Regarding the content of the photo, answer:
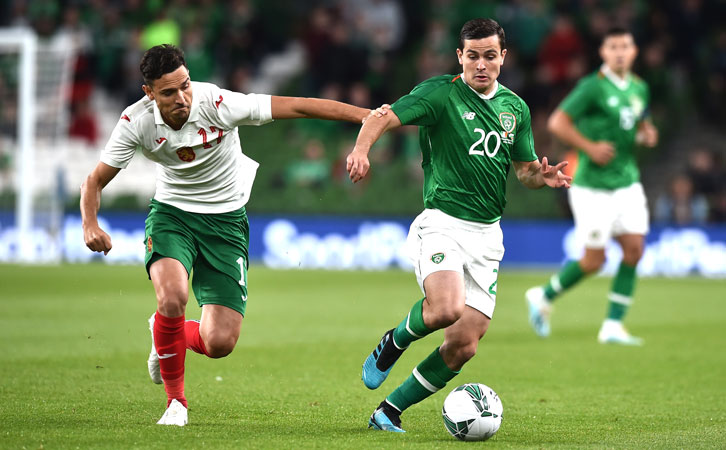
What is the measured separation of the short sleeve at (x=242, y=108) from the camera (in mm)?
6027

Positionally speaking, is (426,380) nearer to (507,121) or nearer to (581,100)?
(507,121)

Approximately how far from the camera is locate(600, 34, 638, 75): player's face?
10.1m

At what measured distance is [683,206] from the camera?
17.9 m

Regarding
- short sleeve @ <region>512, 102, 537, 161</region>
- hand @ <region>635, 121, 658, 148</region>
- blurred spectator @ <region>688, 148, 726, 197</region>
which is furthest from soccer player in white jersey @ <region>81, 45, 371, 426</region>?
blurred spectator @ <region>688, 148, 726, 197</region>

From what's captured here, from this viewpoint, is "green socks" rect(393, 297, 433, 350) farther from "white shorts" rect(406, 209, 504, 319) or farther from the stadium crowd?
the stadium crowd

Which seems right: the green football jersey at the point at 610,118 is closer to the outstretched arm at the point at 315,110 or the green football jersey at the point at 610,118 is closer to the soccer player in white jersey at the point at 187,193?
the soccer player in white jersey at the point at 187,193

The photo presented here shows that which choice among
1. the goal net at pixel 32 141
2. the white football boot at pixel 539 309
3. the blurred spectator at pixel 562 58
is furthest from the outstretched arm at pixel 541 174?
the blurred spectator at pixel 562 58

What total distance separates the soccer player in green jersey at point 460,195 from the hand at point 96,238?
4.95ft

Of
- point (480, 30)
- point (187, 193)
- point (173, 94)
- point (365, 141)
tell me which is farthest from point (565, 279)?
point (173, 94)

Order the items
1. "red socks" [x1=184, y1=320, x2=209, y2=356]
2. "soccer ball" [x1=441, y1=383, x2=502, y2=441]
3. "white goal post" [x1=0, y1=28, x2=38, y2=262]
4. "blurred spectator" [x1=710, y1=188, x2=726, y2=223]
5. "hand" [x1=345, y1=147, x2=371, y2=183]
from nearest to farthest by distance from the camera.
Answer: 1. "hand" [x1=345, y1=147, x2=371, y2=183]
2. "soccer ball" [x1=441, y1=383, x2=502, y2=441]
3. "red socks" [x1=184, y1=320, x2=209, y2=356]
4. "blurred spectator" [x1=710, y1=188, x2=726, y2=223]
5. "white goal post" [x1=0, y1=28, x2=38, y2=262]

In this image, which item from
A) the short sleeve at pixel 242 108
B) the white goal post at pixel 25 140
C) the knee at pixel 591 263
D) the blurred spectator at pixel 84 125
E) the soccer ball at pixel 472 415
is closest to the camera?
the soccer ball at pixel 472 415

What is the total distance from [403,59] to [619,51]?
12.2 m

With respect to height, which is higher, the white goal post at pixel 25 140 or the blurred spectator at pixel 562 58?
the blurred spectator at pixel 562 58

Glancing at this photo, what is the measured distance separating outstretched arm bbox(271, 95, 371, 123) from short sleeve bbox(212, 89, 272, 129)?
0.05 m
